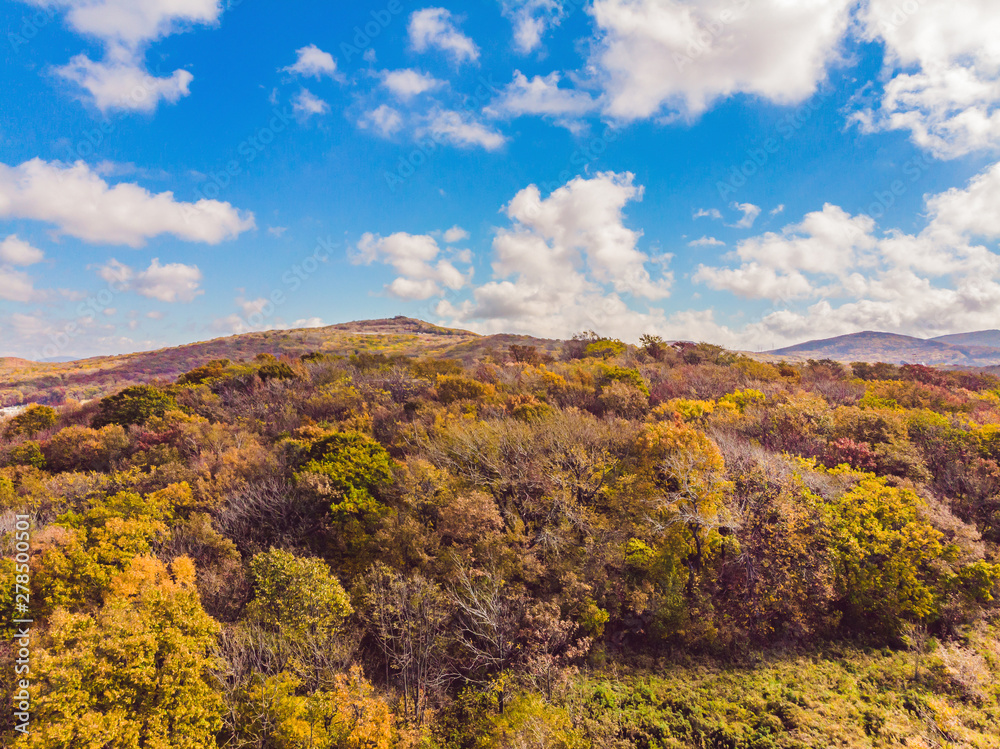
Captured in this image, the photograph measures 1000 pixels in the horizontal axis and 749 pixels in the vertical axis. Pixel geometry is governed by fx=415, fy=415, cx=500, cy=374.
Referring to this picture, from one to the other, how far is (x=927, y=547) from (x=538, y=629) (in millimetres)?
15616

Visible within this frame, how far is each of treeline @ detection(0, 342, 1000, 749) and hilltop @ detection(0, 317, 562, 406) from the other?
42.9 m

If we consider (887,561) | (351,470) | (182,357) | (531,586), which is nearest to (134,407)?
(351,470)

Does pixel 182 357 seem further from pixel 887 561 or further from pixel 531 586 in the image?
pixel 887 561

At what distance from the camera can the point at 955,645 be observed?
570 inches

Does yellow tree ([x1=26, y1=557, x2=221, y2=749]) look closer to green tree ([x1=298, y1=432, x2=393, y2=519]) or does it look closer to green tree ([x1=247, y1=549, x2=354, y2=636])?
green tree ([x1=247, y1=549, x2=354, y2=636])

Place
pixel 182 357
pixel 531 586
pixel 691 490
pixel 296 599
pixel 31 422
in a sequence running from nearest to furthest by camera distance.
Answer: pixel 296 599 → pixel 691 490 → pixel 531 586 → pixel 31 422 → pixel 182 357

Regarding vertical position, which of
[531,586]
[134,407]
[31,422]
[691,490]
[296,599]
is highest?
[134,407]

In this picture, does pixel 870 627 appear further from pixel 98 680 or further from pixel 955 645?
pixel 98 680

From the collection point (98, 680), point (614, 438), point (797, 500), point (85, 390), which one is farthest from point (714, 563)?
point (85, 390)
